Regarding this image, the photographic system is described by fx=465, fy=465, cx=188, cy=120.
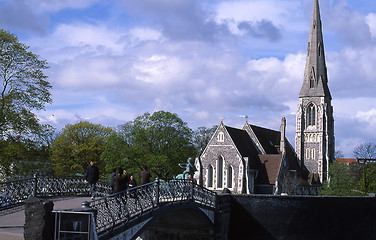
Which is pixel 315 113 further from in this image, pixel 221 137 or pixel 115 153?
pixel 115 153

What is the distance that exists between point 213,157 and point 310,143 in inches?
694

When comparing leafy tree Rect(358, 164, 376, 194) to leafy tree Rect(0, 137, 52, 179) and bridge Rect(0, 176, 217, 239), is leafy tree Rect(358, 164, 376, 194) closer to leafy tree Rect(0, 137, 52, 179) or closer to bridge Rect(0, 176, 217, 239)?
bridge Rect(0, 176, 217, 239)

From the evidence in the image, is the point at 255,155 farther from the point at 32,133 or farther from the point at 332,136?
the point at 32,133

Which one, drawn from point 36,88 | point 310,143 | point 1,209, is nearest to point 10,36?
point 36,88

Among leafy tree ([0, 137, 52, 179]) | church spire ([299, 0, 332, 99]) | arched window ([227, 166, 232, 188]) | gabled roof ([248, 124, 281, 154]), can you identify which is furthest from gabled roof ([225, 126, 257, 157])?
leafy tree ([0, 137, 52, 179])

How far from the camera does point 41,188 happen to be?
20.8 metres

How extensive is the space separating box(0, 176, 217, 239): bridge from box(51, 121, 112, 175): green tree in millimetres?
28192

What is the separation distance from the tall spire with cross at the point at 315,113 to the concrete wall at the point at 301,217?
3162 cm

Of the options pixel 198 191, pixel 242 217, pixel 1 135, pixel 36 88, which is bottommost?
pixel 242 217

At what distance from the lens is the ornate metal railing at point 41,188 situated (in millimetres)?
17828

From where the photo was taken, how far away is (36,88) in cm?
2775

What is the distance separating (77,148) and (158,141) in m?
10.3

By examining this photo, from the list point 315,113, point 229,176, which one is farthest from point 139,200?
point 315,113

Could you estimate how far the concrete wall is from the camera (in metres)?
29.1
